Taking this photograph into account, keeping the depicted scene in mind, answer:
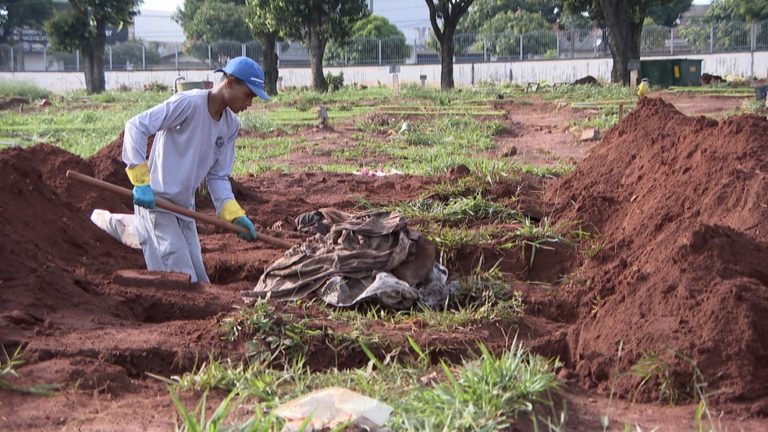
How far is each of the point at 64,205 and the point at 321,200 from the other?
2.72m

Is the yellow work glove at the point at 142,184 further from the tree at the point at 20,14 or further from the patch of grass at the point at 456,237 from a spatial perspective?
the tree at the point at 20,14

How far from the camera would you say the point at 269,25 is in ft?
97.3

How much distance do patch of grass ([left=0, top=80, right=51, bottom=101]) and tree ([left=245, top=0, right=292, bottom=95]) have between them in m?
6.78

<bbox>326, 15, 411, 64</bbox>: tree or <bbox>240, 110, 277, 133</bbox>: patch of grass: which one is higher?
<bbox>326, 15, 411, 64</bbox>: tree

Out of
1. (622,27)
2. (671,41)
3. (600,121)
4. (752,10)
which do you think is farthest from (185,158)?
(752,10)

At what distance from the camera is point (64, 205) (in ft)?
22.9

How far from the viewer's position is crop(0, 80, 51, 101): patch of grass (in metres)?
29.5

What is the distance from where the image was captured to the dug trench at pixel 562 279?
4.25 m

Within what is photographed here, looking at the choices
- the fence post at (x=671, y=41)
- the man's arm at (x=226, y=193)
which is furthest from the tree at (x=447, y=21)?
the man's arm at (x=226, y=193)

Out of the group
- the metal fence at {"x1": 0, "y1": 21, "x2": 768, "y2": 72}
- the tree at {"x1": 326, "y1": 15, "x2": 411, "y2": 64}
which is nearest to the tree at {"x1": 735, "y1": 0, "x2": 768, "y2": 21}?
the metal fence at {"x1": 0, "y1": 21, "x2": 768, "y2": 72}

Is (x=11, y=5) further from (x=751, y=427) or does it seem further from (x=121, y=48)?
(x=751, y=427)

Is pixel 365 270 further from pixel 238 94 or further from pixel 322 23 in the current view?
pixel 322 23

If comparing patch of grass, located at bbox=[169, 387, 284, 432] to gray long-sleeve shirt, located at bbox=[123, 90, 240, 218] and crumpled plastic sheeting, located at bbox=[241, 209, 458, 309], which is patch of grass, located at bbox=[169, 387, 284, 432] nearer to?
crumpled plastic sheeting, located at bbox=[241, 209, 458, 309]

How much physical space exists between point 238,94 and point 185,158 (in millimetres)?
541
